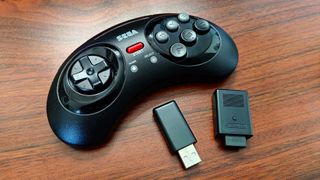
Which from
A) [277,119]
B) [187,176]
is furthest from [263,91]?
[187,176]

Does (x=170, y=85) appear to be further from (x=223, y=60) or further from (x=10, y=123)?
(x=10, y=123)

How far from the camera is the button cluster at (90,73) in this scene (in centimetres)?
44

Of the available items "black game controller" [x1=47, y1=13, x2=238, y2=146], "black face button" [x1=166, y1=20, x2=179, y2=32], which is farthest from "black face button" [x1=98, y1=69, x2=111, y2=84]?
"black face button" [x1=166, y1=20, x2=179, y2=32]

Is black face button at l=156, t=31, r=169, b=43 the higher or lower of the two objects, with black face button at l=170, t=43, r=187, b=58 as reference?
higher

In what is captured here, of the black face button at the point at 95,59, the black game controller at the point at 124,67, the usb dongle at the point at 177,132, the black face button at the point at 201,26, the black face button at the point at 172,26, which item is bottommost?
the usb dongle at the point at 177,132

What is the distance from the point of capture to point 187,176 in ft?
1.44

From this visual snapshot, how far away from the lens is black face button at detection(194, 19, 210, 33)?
0.50 metres

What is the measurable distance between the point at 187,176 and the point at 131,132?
3.4 inches

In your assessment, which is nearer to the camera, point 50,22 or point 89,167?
point 89,167

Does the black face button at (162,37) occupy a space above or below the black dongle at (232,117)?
above

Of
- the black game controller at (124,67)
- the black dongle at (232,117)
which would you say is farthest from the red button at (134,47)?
the black dongle at (232,117)

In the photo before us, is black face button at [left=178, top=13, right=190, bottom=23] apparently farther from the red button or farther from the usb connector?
the usb connector

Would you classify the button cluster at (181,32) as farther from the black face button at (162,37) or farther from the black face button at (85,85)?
the black face button at (85,85)

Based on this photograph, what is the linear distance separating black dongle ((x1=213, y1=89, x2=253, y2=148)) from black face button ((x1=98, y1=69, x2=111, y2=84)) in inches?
5.5
